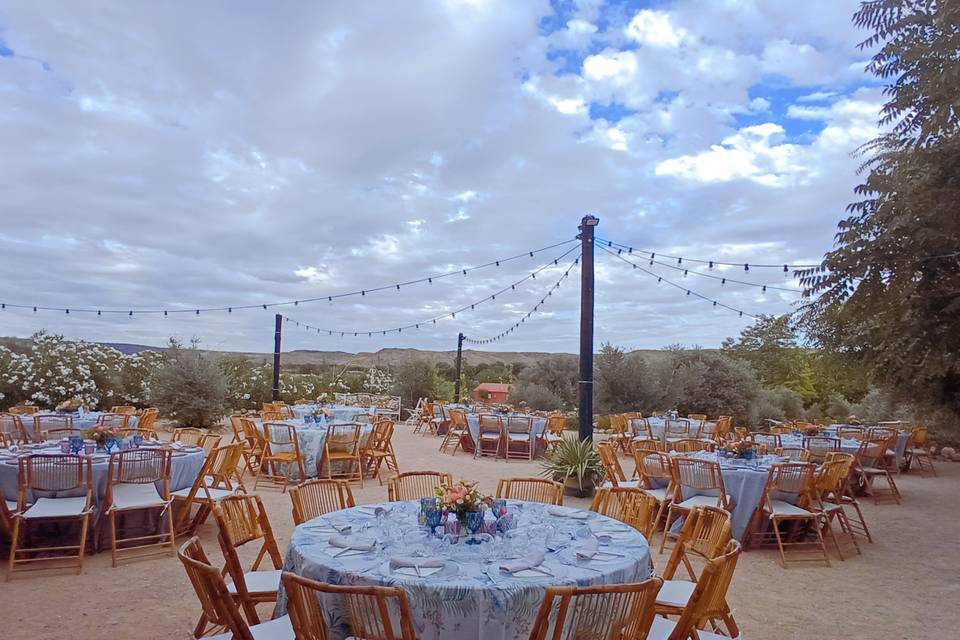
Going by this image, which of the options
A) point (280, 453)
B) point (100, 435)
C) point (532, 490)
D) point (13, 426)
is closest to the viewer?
point (532, 490)

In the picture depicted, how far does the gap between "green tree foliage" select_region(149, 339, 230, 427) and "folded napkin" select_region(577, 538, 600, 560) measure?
12.1 metres

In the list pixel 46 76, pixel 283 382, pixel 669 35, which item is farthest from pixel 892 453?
pixel 283 382

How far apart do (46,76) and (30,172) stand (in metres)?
2.99

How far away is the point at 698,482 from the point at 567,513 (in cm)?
249

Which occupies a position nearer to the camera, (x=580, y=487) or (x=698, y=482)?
(x=698, y=482)

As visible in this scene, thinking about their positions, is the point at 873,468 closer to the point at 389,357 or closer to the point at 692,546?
the point at 692,546

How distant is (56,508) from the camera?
14.1 feet

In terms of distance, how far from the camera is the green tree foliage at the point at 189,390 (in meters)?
13.0

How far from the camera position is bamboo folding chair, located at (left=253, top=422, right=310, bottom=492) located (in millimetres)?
7523

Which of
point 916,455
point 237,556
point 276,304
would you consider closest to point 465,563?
point 237,556

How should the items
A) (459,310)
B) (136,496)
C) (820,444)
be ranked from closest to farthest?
1. (136,496)
2. (820,444)
3. (459,310)

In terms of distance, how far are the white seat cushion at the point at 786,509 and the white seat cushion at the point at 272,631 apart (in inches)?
158

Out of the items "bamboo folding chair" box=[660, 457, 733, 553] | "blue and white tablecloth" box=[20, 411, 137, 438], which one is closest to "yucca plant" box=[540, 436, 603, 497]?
"bamboo folding chair" box=[660, 457, 733, 553]

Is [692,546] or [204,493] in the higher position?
[692,546]
